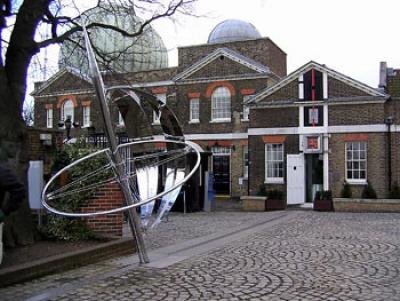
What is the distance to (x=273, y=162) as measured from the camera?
2609 centimetres

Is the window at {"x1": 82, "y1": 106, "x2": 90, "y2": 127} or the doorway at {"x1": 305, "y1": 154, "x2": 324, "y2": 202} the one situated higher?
the window at {"x1": 82, "y1": 106, "x2": 90, "y2": 127}

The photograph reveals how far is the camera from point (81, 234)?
10516 millimetres

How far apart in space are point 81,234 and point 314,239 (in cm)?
559

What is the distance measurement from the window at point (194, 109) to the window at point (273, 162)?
6.99m

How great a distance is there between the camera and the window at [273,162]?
26.0 metres

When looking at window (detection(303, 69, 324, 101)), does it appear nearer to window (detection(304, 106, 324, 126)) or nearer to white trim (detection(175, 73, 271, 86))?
window (detection(304, 106, 324, 126))

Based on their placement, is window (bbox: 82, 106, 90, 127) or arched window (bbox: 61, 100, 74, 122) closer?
window (bbox: 82, 106, 90, 127)

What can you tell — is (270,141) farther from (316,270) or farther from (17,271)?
(17,271)

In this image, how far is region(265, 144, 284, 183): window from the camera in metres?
26.0

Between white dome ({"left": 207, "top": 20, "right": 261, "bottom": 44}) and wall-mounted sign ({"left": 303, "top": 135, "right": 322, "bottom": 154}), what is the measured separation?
1566 cm

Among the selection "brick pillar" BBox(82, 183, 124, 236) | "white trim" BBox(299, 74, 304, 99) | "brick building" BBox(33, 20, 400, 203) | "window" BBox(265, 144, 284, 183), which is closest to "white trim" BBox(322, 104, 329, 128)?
"brick building" BBox(33, 20, 400, 203)

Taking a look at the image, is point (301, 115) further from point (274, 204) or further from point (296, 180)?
point (274, 204)

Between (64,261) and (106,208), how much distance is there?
2.36 metres

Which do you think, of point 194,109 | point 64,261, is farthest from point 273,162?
point 64,261
